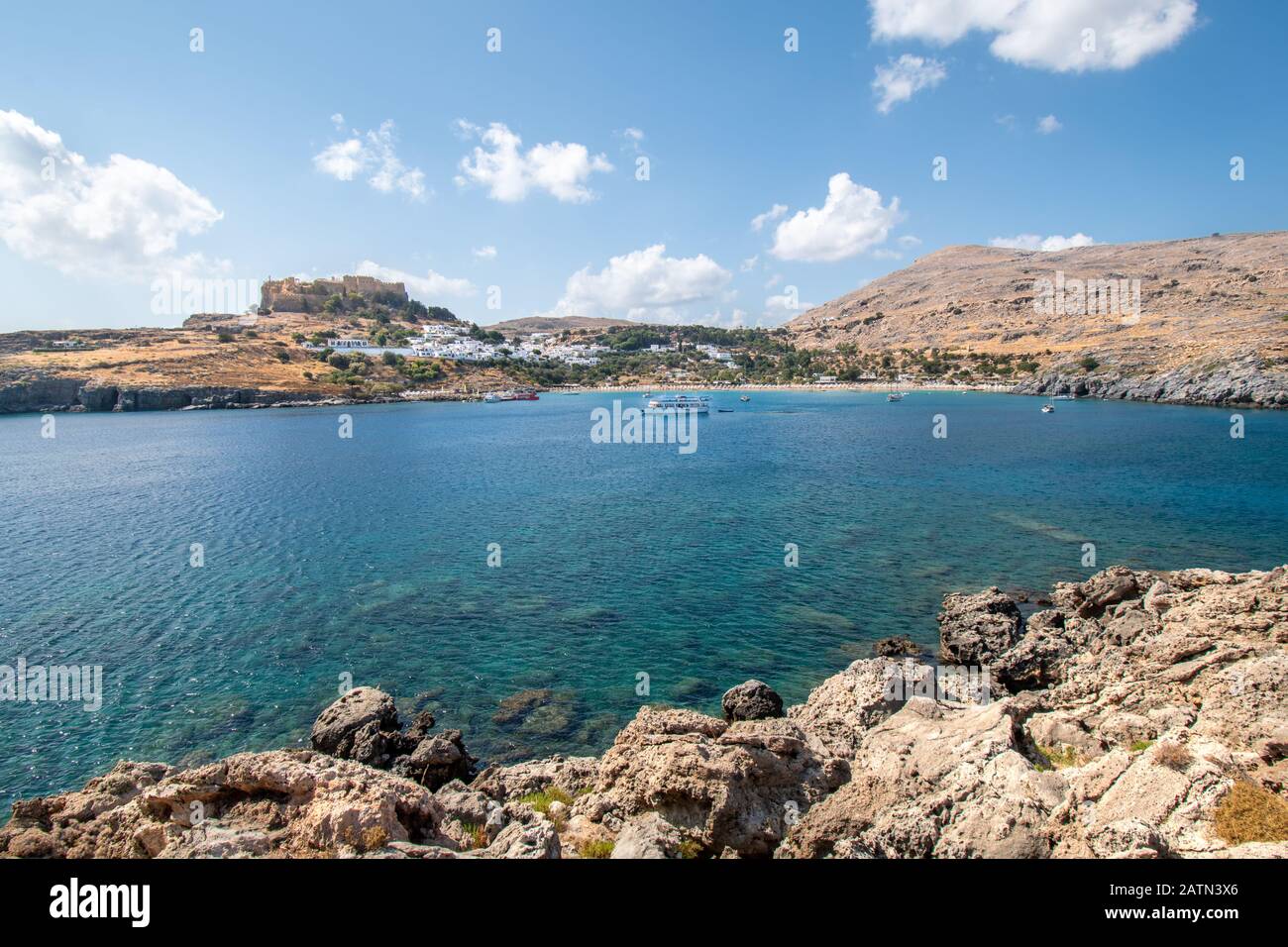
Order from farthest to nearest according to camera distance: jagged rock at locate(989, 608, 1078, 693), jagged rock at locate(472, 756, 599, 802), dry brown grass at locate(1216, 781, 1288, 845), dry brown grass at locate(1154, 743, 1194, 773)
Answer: jagged rock at locate(989, 608, 1078, 693) < jagged rock at locate(472, 756, 599, 802) < dry brown grass at locate(1154, 743, 1194, 773) < dry brown grass at locate(1216, 781, 1288, 845)

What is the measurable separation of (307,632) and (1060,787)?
24784mm

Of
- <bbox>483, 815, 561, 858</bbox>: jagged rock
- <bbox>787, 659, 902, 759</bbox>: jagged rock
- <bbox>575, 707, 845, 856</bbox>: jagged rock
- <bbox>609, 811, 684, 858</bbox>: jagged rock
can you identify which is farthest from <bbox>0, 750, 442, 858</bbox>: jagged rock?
<bbox>787, 659, 902, 759</bbox>: jagged rock

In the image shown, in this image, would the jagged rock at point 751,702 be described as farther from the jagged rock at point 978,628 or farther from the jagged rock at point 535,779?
the jagged rock at point 978,628

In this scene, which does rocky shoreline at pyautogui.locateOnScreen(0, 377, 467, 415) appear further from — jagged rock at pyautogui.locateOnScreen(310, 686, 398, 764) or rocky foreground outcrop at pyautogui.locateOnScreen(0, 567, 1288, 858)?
rocky foreground outcrop at pyautogui.locateOnScreen(0, 567, 1288, 858)

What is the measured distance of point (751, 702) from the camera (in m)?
18.6

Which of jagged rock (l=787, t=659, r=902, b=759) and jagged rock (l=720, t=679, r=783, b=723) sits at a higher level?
jagged rock (l=787, t=659, r=902, b=759)

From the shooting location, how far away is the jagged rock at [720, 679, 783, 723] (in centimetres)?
1845

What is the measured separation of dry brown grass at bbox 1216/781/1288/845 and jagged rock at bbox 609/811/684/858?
23.2ft

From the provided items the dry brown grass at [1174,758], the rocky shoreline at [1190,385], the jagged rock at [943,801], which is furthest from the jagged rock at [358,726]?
the rocky shoreline at [1190,385]

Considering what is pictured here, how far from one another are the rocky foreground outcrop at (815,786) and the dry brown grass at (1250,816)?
0.03 meters

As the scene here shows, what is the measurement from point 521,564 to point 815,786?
23.4 meters

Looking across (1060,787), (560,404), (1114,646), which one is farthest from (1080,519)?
(560,404)

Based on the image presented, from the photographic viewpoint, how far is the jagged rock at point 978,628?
22234 mm
